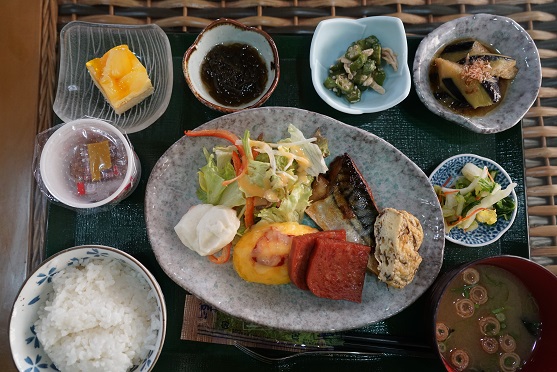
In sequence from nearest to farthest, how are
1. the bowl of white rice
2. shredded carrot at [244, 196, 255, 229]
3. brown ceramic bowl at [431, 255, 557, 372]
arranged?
the bowl of white rice < brown ceramic bowl at [431, 255, 557, 372] < shredded carrot at [244, 196, 255, 229]

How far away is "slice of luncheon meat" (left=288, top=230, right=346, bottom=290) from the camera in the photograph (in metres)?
2.36

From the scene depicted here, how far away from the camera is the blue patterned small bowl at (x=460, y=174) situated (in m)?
2.68

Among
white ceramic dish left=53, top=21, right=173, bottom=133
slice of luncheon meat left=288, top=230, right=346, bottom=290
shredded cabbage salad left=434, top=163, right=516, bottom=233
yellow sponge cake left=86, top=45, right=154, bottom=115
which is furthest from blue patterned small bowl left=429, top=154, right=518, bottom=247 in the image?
yellow sponge cake left=86, top=45, right=154, bottom=115

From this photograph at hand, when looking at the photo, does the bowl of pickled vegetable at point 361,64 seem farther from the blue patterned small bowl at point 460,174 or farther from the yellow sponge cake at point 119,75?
the yellow sponge cake at point 119,75

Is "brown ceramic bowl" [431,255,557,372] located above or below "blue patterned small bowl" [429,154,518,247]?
below

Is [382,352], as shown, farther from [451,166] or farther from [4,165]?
[4,165]

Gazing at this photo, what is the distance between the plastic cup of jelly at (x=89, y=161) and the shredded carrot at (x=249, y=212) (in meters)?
0.64

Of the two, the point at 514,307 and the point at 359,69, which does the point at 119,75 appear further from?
the point at 514,307

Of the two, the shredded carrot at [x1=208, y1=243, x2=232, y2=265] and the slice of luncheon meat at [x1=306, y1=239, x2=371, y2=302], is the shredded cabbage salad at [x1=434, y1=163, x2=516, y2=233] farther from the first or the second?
the shredded carrot at [x1=208, y1=243, x2=232, y2=265]

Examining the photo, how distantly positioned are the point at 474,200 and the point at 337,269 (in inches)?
36.0

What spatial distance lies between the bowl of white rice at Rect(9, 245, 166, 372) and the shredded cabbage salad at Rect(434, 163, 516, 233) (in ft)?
5.47

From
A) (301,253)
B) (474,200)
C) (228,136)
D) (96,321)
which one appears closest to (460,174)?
(474,200)

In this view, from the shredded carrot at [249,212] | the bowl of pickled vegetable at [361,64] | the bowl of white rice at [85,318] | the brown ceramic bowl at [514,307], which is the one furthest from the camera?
the bowl of pickled vegetable at [361,64]

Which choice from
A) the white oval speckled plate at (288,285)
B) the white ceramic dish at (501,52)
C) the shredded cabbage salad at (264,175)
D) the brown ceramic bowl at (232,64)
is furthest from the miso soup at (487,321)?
the brown ceramic bowl at (232,64)
